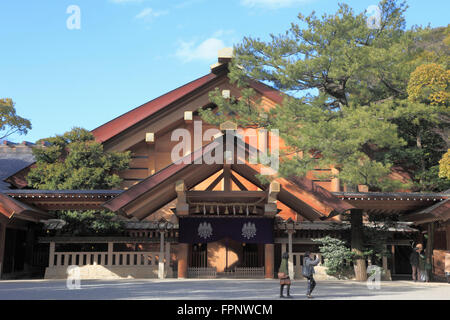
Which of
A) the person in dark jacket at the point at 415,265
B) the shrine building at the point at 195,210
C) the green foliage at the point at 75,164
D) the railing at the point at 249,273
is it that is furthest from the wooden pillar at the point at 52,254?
the person in dark jacket at the point at 415,265

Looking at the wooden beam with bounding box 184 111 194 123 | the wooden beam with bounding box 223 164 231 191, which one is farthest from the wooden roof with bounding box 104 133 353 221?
the wooden beam with bounding box 184 111 194 123

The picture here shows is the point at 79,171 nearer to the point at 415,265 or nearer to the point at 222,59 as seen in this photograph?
the point at 222,59

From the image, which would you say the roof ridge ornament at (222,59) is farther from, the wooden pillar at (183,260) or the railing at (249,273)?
the railing at (249,273)

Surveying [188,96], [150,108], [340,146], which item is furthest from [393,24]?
[150,108]

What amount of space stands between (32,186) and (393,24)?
665 inches

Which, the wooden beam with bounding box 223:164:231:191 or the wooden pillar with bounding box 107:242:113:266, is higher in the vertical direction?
the wooden beam with bounding box 223:164:231:191

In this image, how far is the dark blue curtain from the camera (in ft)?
54.3

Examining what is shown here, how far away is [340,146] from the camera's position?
1403 cm

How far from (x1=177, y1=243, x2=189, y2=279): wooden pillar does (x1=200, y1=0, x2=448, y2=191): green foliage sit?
5126mm

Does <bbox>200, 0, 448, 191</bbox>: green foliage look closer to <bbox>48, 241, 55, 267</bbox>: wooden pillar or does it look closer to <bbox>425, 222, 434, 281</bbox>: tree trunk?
<bbox>425, 222, 434, 281</bbox>: tree trunk

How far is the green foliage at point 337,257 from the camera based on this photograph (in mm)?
16359

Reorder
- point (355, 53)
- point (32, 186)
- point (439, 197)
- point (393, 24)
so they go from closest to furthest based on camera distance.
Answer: point (355, 53) → point (439, 197) → point (393, 24) → point (32, 186)

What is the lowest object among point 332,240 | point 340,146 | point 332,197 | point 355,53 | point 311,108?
point 332,240

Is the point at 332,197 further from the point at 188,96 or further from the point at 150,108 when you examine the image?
the point at 150,108
